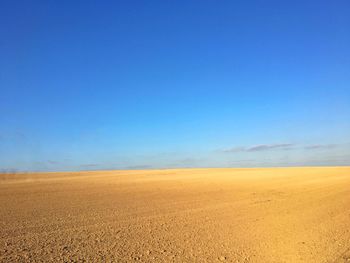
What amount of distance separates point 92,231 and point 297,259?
6.31 metres

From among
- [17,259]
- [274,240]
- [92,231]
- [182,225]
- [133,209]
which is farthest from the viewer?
[133,209]

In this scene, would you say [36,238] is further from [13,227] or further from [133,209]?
[133,209]

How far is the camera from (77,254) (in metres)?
8.44

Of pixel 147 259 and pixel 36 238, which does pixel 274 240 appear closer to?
pixel 147 259

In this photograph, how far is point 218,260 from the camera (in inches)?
324

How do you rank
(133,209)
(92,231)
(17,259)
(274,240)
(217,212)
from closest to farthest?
1. (17,259)
2. (274,240)
3. (92,231)
4. (217,212)
5. (133,209)

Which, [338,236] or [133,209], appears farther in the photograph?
[133,209]

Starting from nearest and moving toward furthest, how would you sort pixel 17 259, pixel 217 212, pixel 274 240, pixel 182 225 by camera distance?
pixel 17 259
pixel 274 240
pixel 182 225
pixel 217 212

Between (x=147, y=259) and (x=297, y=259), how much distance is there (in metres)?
3.61

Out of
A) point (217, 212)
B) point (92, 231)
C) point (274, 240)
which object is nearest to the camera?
point (274, 240)

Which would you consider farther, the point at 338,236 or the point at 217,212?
the point at 217,212

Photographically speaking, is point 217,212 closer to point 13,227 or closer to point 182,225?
point 182,225

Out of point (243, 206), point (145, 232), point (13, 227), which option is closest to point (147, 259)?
point (145, 232)

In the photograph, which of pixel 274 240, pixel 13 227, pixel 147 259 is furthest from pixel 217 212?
pixel 13 227
